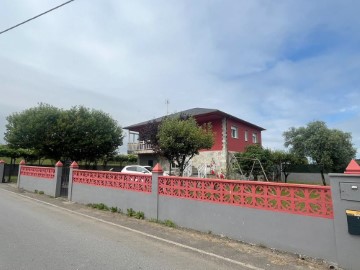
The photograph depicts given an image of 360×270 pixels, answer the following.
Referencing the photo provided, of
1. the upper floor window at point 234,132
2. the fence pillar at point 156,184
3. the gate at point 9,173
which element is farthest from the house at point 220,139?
the fence pillar at point 156,184

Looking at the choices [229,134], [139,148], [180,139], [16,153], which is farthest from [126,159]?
[180,139]

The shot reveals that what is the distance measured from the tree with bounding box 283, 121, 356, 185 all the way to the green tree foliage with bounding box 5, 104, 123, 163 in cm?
1956

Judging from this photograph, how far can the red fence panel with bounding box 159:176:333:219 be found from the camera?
5.50 m

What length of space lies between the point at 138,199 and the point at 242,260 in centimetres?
497

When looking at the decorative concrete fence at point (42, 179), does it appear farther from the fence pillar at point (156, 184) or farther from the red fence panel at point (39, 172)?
the fence pillar at point (156, 184)

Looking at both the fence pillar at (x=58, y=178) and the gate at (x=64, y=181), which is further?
the fence pillar at (x=58, y=178)

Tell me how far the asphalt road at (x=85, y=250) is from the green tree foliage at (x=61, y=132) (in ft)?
62.7

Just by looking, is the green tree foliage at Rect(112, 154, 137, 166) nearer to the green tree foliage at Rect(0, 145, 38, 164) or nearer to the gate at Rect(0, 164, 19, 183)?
the green tree foliage at Rect(0, 145, 38, 164)

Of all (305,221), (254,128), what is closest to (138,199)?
(305,221)

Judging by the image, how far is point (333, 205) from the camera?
5.17 metres

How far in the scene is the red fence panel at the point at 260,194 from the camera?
5.50 meters

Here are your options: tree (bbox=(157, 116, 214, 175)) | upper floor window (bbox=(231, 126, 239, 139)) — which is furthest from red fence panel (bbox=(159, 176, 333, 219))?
upper floor window (bbox=(231, 126, 239, 139))

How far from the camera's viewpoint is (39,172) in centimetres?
1702

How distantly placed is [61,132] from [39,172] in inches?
382
